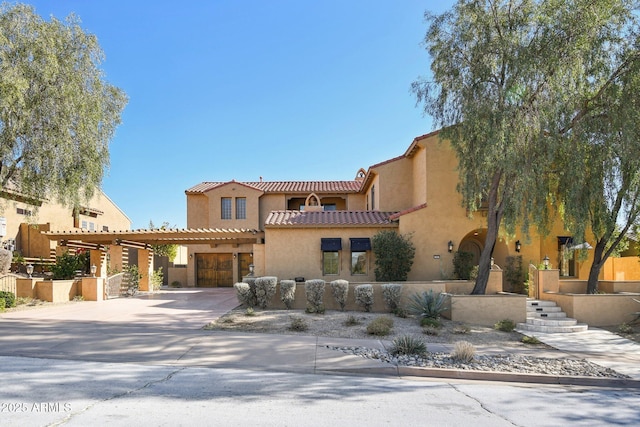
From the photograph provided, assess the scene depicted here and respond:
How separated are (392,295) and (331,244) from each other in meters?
4.09

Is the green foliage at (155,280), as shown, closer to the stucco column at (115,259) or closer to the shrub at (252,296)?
the stucco column at (115,259)

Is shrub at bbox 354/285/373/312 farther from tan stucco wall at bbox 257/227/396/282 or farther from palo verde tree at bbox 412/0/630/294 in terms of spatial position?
palo verde tree at bbox 412/0/630/294

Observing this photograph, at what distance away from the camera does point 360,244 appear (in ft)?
60.4

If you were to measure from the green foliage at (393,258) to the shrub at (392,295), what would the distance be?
2.34 metres

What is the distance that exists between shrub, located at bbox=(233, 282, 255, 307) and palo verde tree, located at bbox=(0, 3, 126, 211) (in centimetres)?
610

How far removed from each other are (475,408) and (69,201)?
556 inches

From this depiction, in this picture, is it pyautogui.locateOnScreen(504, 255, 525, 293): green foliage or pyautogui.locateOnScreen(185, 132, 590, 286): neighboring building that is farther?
pyautogui.locateOnScreen(504, 255, 525, 293): green foliage

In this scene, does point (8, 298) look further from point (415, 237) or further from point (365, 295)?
point (415, 237)

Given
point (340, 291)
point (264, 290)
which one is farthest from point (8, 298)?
point (340, 291)

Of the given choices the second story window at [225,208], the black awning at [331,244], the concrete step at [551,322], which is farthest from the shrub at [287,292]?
the second story window at [225,208]

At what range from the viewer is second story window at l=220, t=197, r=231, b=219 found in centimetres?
2942

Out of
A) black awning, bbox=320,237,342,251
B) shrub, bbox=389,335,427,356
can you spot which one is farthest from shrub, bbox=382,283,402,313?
shrub, bbox=389,335,427,356

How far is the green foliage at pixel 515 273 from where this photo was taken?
1868 centimetres

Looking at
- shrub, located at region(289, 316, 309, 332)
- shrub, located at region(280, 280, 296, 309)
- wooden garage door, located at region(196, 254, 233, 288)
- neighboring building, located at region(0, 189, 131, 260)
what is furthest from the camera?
wooden garage door, located at region(196, 254, 233, 288)
